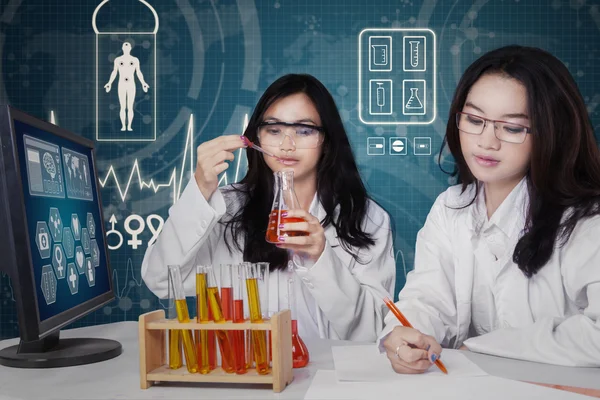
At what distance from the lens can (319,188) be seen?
8.50 ft

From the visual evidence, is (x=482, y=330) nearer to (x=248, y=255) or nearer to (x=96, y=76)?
(x=248, y=255)

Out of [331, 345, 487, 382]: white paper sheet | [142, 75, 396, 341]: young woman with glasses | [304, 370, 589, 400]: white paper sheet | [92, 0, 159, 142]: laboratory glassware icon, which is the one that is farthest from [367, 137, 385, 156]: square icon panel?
[304, 370, 589, 400]: white paper sheet

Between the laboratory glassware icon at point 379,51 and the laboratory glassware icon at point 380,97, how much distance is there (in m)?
0.10

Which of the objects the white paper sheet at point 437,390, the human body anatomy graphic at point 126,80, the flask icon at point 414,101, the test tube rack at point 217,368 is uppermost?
the human body anatomy graphic at point 126,80

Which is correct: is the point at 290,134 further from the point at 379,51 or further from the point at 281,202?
the point at 379,51

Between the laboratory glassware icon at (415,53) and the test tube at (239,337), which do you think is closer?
the test tube at (239,337)

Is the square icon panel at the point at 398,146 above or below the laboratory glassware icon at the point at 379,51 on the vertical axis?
below

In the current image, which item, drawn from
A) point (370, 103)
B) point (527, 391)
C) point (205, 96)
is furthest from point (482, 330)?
point (205, 96)

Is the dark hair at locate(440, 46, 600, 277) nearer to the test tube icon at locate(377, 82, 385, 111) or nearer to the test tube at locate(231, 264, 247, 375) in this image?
the test tube at locate(231, 264, 247, 375)

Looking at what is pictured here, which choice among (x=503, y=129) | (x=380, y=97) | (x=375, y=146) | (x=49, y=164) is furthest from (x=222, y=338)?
(x=380, y=97)

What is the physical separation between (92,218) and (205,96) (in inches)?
118

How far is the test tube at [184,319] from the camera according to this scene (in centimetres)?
134

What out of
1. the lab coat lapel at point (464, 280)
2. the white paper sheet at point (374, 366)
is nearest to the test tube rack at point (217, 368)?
the white paper sheet at point (374, 366)

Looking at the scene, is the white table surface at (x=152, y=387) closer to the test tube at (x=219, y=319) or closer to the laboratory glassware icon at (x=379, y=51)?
the test tube at (x=219, y=319)
